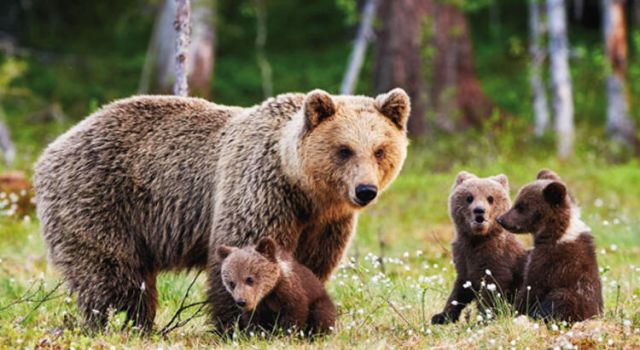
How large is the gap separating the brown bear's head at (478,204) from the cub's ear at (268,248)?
129 cm

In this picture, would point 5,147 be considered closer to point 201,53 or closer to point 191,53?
point 191,53

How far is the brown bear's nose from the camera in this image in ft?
21.5

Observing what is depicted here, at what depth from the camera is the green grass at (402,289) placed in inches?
246

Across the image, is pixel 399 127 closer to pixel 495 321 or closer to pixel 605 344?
pixel 495 321

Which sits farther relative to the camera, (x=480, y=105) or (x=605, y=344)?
(x=480, y=105)

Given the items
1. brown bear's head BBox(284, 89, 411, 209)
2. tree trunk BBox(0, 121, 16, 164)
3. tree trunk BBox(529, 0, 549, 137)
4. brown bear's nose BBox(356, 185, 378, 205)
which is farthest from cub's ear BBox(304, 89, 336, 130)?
tree trunk BBox(529, 0, 549, 137)

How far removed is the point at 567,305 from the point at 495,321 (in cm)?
45

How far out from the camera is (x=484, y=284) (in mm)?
6699

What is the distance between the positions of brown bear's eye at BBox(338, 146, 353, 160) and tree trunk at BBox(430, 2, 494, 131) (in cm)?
1224

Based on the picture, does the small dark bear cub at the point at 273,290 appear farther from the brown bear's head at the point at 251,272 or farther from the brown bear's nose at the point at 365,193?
the brown bear's nose at the point at 365,193

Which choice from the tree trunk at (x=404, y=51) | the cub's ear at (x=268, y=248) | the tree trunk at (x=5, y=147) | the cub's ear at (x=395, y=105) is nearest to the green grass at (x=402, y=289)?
the cub's ear at (x=268, y=248)

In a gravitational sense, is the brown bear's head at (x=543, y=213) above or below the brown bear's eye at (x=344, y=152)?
below

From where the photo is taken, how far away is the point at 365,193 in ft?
21.6

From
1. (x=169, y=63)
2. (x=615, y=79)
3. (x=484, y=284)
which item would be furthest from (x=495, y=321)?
(x=169, y=63)
